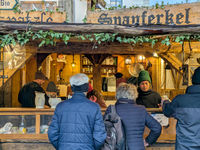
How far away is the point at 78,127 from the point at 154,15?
2190 mm

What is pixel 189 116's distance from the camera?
2523 millimetres

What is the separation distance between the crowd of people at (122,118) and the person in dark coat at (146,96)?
1443 mm

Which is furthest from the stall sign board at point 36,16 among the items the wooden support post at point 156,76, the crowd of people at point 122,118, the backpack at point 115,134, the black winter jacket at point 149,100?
the wooden support post at point 156,76

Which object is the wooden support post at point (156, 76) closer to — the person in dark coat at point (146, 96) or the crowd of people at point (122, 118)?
the person in dark coat at point (146, 96)

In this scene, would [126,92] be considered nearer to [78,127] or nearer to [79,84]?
[79,84]

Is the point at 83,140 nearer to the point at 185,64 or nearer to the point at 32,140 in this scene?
the point at 32,140

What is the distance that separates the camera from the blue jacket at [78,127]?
7.52 ft

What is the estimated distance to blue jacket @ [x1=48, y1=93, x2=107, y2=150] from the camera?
229 centimetres

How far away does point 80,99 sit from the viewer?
237cm

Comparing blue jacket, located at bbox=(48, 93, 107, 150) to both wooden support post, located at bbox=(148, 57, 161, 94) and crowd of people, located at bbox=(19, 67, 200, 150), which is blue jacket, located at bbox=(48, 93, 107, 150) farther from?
wooden support post, located at bbox=(148, 57, 161, 94)

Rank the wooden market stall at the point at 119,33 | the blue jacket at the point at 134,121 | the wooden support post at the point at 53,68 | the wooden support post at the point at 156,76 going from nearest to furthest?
the blue jacket at the point at 134,121
the wooden market stall at the point at 119,33
the wooden support post at the point at 156,76
the wooden support post at the point at 53,68

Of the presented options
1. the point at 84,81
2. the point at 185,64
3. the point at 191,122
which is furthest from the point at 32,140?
the point at 185,64

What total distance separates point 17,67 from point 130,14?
7.59 ft

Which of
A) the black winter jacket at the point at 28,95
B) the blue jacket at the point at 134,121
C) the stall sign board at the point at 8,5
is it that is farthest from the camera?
the black winter jacket at the point at 28,95
